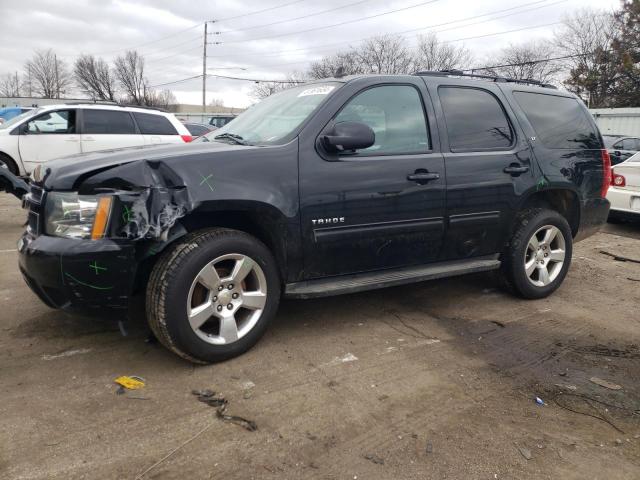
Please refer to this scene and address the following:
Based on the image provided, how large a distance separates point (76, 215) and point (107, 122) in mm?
7594

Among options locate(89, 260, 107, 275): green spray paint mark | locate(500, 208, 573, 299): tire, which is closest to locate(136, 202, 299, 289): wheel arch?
locate(89, 260, 107, 275): green spray paint mark

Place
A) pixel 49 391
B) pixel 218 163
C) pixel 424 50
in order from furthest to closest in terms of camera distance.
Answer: pixel 424 50 < pixel 218 163 < pixel 49 391

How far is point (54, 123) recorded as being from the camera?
31.4ft

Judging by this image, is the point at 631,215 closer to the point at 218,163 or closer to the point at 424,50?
the point at 218,163

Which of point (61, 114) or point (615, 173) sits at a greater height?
point (61, 114)

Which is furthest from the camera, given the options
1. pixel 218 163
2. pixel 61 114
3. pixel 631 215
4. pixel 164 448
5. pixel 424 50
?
pixel 424 50

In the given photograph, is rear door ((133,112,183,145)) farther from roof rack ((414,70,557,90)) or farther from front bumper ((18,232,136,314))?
front bumper ((18,232,136,314))

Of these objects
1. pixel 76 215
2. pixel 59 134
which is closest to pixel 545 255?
pixel 76 215

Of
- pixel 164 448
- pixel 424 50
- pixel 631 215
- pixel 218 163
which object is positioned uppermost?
pixel 424 50

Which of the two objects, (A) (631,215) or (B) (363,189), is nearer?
(B) (363,189)

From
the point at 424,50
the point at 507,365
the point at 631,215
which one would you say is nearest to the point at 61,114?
the point at 507,365

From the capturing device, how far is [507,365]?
3.29m

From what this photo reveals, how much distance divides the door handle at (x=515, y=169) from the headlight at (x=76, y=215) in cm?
304

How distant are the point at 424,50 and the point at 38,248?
51.5 metres
